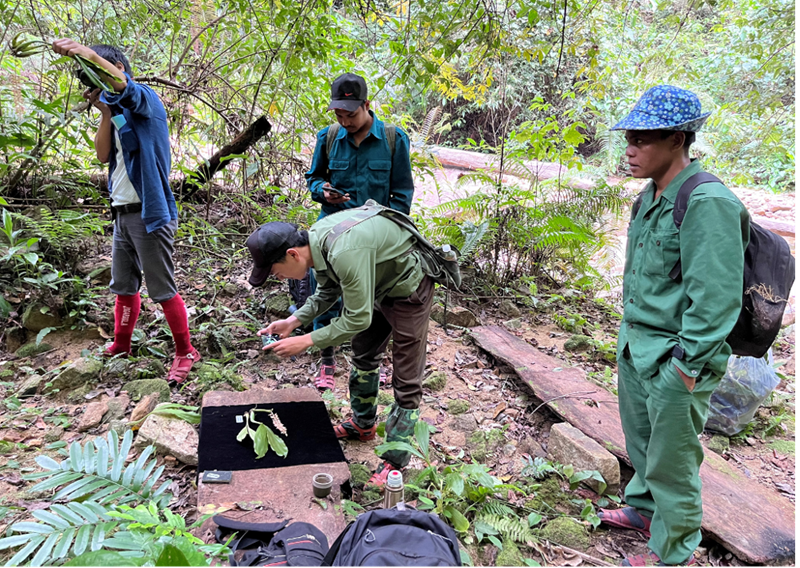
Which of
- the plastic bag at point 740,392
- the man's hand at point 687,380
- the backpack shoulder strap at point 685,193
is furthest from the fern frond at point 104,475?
the plastic bag at point 740,392

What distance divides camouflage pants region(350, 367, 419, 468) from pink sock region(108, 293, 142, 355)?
6.66ft

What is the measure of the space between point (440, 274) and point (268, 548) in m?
1.75

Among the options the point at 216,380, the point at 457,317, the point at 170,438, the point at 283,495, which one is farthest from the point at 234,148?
the point at 283,495

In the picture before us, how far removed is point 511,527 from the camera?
265 centimetres

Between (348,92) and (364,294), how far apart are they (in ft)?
5.93

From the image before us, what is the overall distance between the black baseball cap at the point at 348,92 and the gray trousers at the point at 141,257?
5.18 feet

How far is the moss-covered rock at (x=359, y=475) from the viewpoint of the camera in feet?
10.1

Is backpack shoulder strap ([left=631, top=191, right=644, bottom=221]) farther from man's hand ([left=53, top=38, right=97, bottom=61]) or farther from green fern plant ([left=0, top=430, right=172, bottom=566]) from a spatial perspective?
man's hand ([left=53, top=38, right=97, bottom=61])

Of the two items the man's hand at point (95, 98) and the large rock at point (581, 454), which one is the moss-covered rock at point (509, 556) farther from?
the man's hand at point (95, 98)

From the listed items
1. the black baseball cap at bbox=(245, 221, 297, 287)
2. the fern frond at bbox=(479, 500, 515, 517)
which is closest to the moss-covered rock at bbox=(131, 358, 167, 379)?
the black baseball cap at bbox=(245, 221, 297, 287)

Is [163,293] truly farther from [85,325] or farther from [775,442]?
[775,442]

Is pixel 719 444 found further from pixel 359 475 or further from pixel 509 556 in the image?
pixel 359 475

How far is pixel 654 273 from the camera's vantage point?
232cm

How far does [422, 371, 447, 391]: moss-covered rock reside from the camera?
437cm
